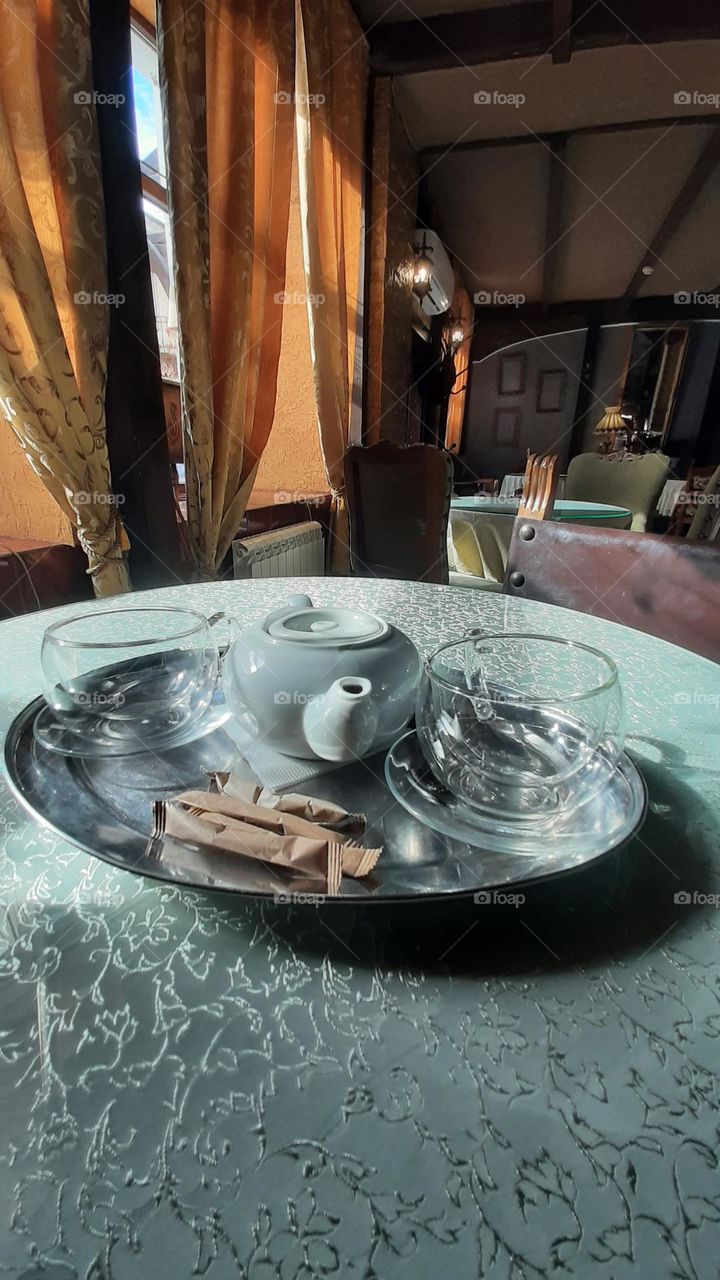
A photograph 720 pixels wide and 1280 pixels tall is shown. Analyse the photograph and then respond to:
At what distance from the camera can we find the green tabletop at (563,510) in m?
1.77

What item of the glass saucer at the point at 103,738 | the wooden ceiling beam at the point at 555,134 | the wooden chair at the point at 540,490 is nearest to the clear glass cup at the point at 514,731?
the glass saucer at the point at 103,738

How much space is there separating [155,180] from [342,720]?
1.78 m

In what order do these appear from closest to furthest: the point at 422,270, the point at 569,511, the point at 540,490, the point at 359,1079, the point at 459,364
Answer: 1. the point at 359,1079
2. the point at 540,490
3. the point at 569,511
4. the point at 422,270
5. the point at 459,364

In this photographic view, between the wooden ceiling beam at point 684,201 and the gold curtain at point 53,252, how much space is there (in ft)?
10.6

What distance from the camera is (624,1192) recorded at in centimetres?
16

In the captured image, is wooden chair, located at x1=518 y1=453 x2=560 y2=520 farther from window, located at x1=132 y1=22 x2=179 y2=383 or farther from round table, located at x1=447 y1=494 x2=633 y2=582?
window, located at x1=132 y1=22 x2=179 y2=383

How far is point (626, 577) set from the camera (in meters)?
0.76

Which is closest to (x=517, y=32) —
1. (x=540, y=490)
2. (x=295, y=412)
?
(x=295, y=412)

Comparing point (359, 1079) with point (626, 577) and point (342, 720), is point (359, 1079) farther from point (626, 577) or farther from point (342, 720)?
point (626, 577)

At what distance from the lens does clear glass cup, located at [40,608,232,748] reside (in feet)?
1.22

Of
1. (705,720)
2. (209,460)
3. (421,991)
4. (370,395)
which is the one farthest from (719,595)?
(370,395)

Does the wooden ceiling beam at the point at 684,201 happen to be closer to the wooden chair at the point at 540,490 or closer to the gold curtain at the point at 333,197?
the gold curtain at the point at 333,197

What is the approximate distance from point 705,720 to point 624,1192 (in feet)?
1.16

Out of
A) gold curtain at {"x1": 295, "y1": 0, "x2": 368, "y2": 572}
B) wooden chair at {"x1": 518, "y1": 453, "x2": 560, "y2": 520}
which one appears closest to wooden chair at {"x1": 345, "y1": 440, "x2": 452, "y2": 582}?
wooden chair at {"x1": 518, "y1": 453, "x2": 560, "y2": 520}
